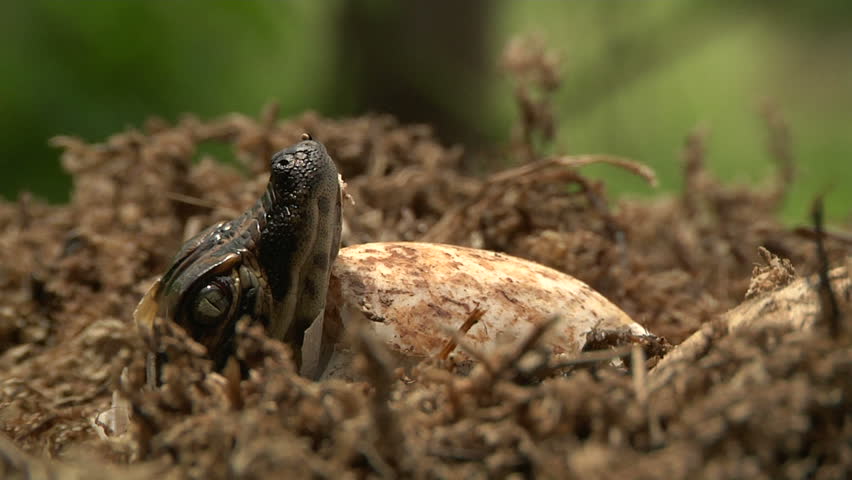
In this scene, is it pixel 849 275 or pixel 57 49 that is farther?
pixel 57 49

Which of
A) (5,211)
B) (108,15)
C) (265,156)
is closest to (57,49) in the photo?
(108,15)

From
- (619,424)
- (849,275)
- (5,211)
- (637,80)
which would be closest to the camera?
(619,424)

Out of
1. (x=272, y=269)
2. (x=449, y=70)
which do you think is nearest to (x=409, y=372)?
(x=272, y=269)

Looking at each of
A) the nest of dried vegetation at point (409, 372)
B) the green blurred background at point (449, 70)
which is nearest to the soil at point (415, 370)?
the nest of dried vegetation at point (409, 372)

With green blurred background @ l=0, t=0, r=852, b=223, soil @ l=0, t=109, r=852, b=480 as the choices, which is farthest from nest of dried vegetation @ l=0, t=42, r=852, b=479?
green blurred background @ l=0, t=0, r=852, b=223

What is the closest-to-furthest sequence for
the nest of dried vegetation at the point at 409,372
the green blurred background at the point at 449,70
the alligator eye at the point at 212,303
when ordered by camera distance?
the nest of dried vegetation at the point at 409,372 < the alligator eye at the point at 212,303 < the green blurred background at the point at 449,70

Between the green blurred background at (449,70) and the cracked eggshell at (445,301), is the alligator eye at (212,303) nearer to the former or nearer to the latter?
the cracked eggshell at (445,301)

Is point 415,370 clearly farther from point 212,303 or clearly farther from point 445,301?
point 212,303

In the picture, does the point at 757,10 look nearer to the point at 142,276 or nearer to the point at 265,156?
the point at 265,156
